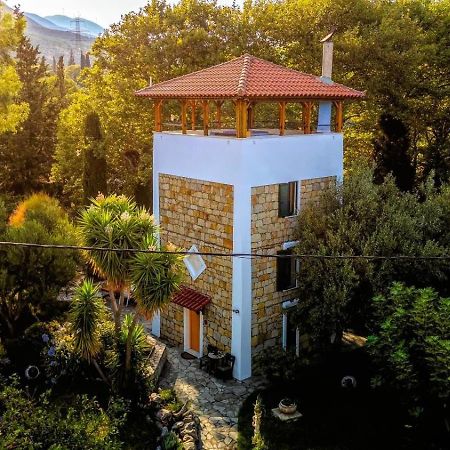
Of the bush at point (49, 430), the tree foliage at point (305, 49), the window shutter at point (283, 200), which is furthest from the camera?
the tree foliage at point (305, 49)

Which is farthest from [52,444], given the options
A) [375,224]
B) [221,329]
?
[375,224]

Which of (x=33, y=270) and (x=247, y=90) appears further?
(x=33, y=270)

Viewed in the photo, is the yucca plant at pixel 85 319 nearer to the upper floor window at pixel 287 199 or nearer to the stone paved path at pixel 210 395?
the stone paved path at pixel 210 395

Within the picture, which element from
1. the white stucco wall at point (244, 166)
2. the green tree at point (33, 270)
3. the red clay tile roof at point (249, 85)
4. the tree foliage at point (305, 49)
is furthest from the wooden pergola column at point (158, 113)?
the tree foliage at point (305, 49)

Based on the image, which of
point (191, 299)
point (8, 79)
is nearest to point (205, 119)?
point (191, 299)

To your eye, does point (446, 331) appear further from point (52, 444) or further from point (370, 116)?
point (370, 116)

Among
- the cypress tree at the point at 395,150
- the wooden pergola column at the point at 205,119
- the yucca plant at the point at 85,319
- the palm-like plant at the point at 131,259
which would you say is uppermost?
the wooden pergola column at the point at 205,119

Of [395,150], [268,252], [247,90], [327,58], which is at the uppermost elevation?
[327,58]

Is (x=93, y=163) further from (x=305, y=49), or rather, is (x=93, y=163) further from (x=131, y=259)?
(x=131, y=259)
